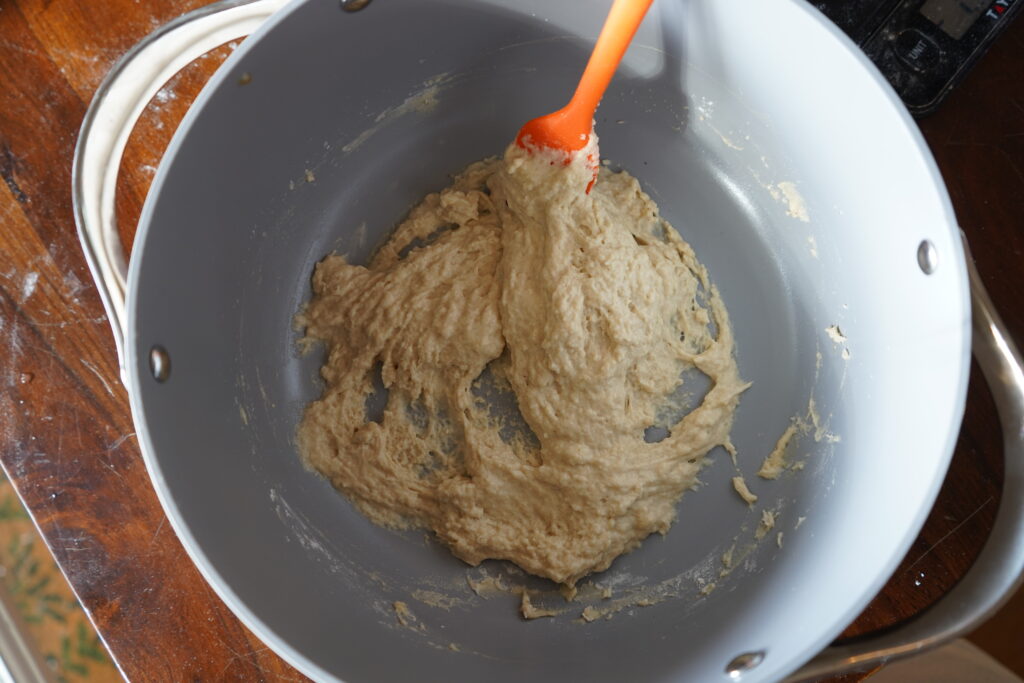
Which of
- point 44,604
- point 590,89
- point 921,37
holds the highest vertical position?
point 921,37

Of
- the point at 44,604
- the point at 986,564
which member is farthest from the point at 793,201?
the point at 44,604

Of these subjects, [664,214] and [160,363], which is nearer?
[160,363]

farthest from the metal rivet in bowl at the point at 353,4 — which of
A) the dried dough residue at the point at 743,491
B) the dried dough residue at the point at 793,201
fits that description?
the dried dough residue at the point at 743,491

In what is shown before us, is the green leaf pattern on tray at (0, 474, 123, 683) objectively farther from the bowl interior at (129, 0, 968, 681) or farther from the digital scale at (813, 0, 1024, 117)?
the digital scale at (813, 0, 1024, 117)

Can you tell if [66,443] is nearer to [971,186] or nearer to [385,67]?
[385,67]

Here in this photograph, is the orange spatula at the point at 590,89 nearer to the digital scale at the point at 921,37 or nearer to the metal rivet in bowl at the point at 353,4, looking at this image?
the metal rivet in bowl at the point at 353,4

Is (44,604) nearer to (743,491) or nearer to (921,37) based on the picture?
(743,491)

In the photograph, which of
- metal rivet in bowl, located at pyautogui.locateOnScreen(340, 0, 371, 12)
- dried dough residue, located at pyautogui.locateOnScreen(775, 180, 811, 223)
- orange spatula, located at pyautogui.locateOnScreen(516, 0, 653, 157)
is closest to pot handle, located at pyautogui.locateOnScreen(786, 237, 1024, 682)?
dried dough residue, located at pyautogui.locateOnScreen(775, 180, 811, 223)
